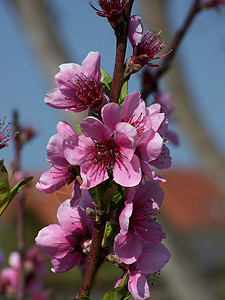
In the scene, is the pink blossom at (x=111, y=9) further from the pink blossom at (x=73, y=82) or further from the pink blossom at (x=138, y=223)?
the pink blossom at (x=138, y=223)

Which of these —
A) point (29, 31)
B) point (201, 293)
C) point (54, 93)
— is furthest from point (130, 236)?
point (29, 31)

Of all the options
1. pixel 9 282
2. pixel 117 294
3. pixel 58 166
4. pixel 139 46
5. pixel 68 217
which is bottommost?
pixel 9 282

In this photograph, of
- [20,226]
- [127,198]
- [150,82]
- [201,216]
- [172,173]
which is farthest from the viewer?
[172,173]

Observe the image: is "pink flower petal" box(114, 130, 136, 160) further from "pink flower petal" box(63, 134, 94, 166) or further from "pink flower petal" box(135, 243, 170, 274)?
"pink flower petal" box(135, 243, 170, 274)

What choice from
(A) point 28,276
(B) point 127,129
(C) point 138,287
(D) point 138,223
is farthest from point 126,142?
(A) point 28,276

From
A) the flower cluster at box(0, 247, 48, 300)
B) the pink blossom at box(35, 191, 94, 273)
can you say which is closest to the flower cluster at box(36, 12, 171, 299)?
the pink blossom at box(35, 191, 94, 273)

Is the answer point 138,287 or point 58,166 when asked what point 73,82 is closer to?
point 58,166

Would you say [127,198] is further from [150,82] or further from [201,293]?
[201,293]
